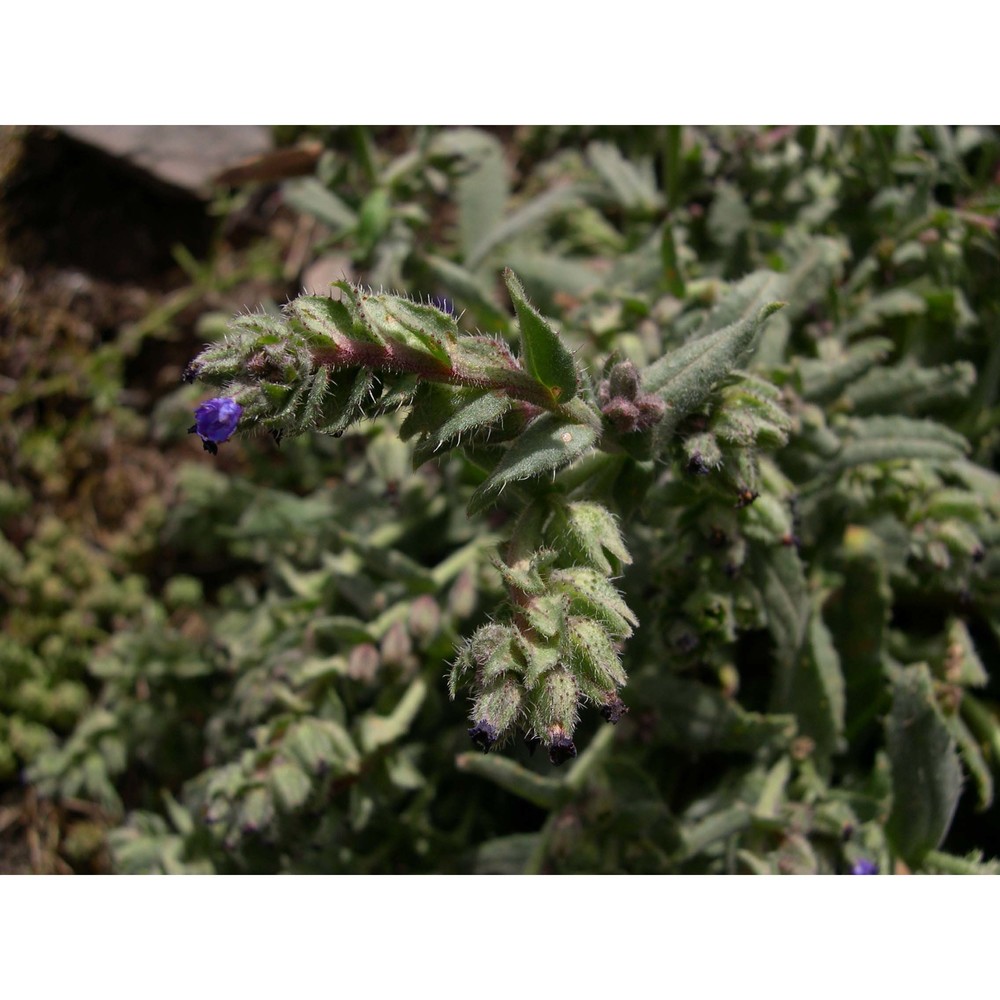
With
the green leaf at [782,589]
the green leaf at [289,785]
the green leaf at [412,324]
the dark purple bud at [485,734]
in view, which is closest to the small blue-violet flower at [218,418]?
the green leaf at [412,324]

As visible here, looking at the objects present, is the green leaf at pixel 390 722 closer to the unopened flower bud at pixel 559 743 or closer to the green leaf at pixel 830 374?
the unopened flower bud at pixel 559 743

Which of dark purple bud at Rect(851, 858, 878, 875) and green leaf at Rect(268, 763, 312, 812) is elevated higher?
dark purple bud at Rect(851, 858, 878, 875)

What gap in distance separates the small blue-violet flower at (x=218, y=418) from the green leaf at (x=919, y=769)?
2365 millimetres

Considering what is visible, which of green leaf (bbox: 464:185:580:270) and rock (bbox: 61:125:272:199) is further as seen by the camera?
rock (bbox: 61:125:272:199)

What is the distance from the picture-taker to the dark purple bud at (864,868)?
298 cm

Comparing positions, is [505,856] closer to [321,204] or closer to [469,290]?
[469,290]

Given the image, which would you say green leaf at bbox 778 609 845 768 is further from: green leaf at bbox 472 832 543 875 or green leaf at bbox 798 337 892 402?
green leaf at bbox 472 832 543 875

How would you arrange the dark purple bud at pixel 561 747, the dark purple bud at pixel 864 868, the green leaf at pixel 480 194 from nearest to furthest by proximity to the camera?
1. the dark purple bud at pixel 561 747
2. the dark purple bud at pixel 864 868
3. the green leaf at pixel 480 194

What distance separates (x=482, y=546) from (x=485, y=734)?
1.51 m

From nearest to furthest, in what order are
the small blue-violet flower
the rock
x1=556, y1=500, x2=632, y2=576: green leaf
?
1. the small blue-violet flower
2. x1=556, y1=500, x2=632, y2=576: green leaf
3. the rock

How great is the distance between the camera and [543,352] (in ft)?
7.37

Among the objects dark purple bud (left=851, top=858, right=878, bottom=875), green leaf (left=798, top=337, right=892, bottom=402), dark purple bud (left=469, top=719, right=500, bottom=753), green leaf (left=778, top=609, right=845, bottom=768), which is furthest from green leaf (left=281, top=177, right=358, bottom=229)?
dark purple bud (left=851, top=858, right=878, bottom=875)

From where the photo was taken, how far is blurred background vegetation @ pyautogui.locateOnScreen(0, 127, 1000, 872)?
321 centimetres

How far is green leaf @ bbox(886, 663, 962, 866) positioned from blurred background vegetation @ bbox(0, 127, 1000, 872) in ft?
0.04
